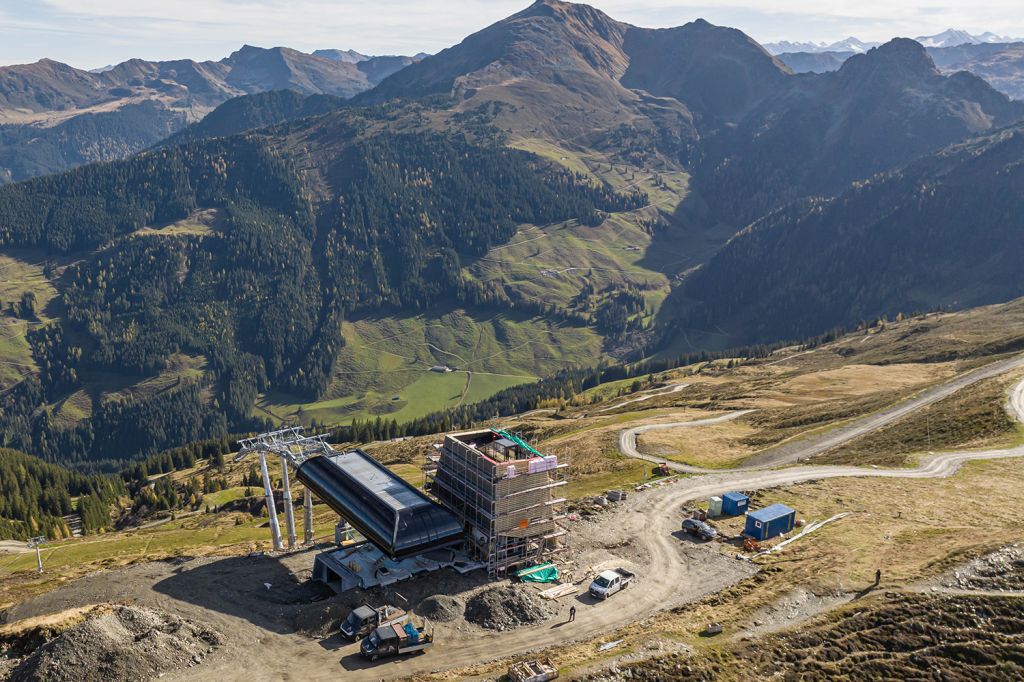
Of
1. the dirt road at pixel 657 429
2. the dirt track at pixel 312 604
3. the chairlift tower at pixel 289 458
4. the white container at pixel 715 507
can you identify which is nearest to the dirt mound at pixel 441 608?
the dirt track at pixel 312 604

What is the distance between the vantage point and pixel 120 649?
5950 cm

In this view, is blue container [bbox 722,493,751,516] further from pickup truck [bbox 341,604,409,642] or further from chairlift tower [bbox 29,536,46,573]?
chairlift tower [bbox 29,536,46,573]

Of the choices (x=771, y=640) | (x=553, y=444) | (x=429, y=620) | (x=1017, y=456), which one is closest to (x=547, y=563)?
(x=429, y=620)

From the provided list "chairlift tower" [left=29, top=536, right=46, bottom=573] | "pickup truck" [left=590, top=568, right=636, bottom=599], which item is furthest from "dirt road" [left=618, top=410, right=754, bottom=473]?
"chairlift tower" [left=29, top=536, right=46, bottom=573]

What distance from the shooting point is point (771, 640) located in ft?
204

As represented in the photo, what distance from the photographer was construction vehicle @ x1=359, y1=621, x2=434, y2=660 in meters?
61.2

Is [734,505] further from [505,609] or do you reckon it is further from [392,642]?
[392,642]

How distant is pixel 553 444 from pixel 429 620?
9985 cm

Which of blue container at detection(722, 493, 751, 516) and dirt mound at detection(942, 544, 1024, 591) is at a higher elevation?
dirt mound at detection(942, 544, 1024, 591)

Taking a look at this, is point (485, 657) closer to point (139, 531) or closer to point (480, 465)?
point (480, 465)

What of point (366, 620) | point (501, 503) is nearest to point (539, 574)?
point (501, 503)

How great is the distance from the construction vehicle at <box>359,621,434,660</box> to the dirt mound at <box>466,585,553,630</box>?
20.5ft

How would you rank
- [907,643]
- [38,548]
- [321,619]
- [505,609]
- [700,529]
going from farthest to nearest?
[38,548] < [700,529] < [505,609] < [321,619] < [907,643]

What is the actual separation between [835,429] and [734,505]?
191 feet
